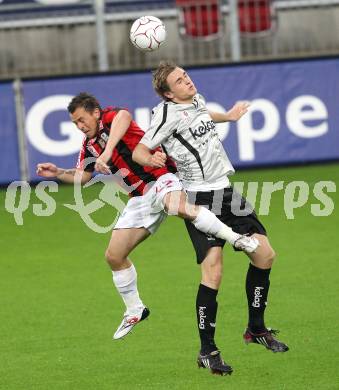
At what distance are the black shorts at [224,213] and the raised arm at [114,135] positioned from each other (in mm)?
675

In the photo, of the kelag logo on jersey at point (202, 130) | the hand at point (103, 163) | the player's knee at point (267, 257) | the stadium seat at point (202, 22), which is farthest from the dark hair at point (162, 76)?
the stadium seat at point (202, 22)

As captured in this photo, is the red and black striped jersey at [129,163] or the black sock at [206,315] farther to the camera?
the red and black striped jersey at [129,163]

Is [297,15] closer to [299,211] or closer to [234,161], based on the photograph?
[234,161]

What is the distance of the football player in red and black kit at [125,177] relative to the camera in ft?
30.1

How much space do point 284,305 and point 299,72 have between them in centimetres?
797

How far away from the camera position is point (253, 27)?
817 inches

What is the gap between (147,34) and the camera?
9.96 metres

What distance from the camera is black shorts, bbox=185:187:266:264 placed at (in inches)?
341

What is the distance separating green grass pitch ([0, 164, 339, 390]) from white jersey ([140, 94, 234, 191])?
141 cm

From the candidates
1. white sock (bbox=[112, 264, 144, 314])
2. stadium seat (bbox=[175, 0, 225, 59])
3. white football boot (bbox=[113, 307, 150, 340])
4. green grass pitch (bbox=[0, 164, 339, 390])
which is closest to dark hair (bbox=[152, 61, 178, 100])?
white sock (bbox=[112, 264, 144, 314])

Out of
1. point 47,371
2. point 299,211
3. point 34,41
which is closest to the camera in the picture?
point 47,371

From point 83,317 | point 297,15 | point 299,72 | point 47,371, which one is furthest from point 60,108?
point 47,371

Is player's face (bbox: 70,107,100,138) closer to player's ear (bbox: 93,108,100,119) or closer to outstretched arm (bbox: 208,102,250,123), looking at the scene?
player's ear (bbox: 93,108,100,119)

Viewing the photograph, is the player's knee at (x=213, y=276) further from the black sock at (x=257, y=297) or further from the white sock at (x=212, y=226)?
the black sock at (x=257, y=297)
